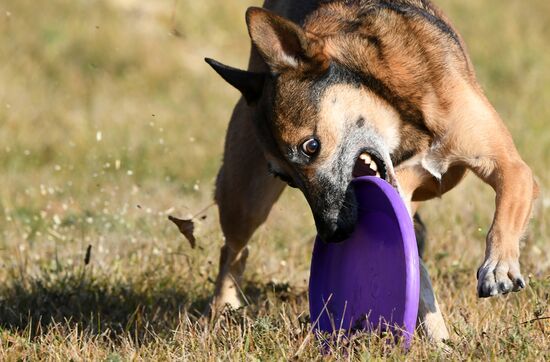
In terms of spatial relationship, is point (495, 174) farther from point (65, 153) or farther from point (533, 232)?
point (65, 153)

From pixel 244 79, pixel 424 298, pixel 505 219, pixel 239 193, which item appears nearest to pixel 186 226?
pixel 239 193

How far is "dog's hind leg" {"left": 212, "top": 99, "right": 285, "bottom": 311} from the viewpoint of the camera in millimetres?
6215

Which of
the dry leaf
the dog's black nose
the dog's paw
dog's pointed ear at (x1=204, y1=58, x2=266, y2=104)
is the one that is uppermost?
dog's pointed ear at (x1=204, y1=58, x2=266, y2=104)

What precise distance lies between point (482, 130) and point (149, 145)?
601 cm

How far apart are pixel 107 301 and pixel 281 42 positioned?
212 cm

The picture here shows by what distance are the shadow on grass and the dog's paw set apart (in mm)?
1766

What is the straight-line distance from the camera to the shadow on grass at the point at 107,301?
233 inches

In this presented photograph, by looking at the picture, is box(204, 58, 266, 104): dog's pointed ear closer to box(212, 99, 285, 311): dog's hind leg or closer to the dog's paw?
box(212, 99, 285, 311): dog's hind leg

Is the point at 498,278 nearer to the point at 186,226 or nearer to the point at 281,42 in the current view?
the point at 281,42

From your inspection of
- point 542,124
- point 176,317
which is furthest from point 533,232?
point 542,124

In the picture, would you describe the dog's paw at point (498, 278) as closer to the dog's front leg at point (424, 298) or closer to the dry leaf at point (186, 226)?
the dog's front leg at point (424, 298)

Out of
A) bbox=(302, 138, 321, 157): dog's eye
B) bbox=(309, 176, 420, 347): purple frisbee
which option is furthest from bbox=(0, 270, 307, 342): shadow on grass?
bbox=(302, 138, 321, 157): dog's eye

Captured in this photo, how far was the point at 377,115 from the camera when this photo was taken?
5348 mm

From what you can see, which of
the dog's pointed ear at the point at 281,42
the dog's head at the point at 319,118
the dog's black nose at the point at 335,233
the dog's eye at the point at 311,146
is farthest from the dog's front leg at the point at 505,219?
the dog's pointed ear at the point at 281,42
